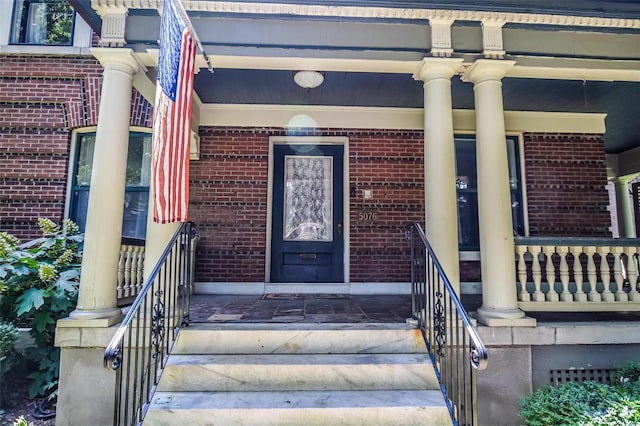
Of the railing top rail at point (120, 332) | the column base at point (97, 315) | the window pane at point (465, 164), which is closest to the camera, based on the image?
the railing top rail at point (120, 332)

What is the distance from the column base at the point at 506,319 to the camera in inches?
122

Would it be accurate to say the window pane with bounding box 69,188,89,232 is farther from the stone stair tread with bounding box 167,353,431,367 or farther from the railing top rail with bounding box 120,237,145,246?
the stone stair tread with bounding box 167,353,431,367

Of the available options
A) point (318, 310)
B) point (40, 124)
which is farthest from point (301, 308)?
point (40, 124)

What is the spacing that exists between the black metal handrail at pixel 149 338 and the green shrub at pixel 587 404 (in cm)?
267

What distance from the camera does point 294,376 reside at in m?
2.77

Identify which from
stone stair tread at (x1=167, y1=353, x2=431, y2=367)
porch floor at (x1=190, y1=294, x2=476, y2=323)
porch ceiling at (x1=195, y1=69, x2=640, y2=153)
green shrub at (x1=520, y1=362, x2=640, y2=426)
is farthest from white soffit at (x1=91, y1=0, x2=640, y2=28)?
green shrub at (x1=520, y1=362, x2=640, y2=426)

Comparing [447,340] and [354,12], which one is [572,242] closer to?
[447,340]

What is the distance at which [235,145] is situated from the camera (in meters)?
5.40

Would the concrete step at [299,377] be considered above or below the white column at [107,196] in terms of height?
below

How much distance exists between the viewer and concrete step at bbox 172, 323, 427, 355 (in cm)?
303

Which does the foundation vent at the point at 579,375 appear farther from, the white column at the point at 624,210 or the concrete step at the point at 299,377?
the white column at the point at 624,210

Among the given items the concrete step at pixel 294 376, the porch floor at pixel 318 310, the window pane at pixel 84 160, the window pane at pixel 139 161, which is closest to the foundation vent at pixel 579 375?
the porch floor at pixel 318 310

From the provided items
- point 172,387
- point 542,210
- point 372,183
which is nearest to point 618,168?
point 542,210

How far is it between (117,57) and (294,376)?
3007 mm
